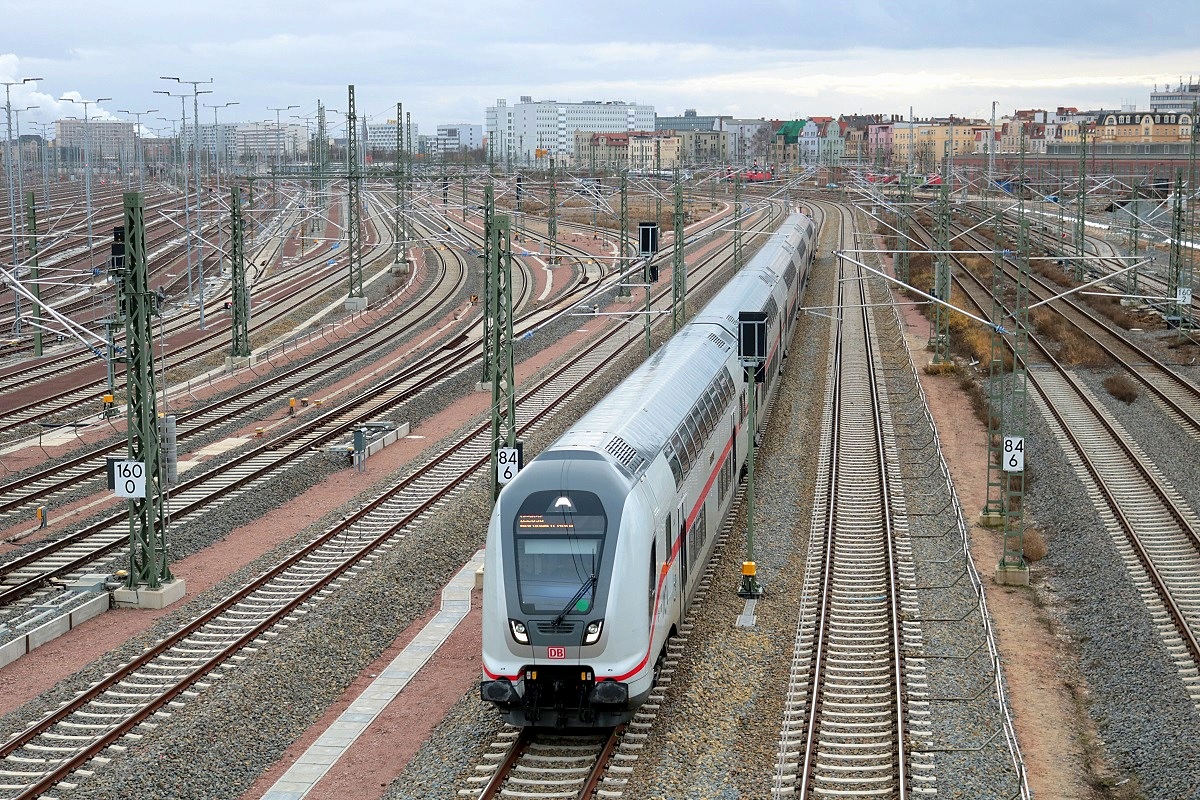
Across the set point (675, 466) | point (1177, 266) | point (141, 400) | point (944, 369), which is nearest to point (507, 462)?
point (675, 466)

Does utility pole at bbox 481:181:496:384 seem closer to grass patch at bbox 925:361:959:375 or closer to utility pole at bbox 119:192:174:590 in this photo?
utility pole at bbox 119:192:174:590

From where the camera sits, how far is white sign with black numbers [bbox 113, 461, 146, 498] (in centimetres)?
2162

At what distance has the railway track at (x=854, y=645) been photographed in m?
15.4

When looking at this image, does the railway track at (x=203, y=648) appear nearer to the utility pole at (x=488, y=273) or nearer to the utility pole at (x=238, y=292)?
the utility pole at (x=488, y=273)

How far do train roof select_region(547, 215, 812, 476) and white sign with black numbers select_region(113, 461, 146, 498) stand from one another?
23.6ft

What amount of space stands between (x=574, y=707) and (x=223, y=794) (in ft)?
13.2

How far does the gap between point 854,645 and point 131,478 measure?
1170cm

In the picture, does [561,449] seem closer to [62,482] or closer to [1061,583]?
[1061,583]

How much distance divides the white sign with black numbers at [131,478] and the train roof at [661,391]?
7196 mm

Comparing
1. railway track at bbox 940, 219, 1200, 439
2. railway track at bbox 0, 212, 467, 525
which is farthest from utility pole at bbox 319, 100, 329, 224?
railway track at bbox 940, 219, 1200, 439

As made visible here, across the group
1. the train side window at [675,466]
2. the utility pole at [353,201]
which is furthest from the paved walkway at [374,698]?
the utility pole at [353,201]

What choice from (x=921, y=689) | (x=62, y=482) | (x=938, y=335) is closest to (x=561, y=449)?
(x=921, y=689)

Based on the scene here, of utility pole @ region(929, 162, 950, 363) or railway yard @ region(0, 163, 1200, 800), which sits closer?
railway yard @ region(0, 163, 1200, 800)

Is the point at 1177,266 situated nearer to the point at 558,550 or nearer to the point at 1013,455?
the point at 1013,455
